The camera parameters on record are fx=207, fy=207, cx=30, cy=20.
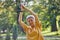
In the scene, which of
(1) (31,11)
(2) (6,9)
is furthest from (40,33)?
(2) (6,9)

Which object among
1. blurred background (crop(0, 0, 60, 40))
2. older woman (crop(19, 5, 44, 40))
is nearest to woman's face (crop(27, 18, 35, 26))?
older woman (crop(19, 5, 44, 40))

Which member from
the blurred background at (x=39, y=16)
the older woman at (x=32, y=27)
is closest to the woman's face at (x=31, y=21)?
the older woman at (x=32, y=27)

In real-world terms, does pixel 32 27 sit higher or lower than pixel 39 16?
lower

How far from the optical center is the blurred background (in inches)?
99.3

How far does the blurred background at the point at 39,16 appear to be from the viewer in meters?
2.52

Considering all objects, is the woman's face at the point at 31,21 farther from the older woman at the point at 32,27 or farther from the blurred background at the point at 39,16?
the blurred background at the point at 39,16

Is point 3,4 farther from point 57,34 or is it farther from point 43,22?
point 57,34

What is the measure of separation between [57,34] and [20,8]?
1.80 ft

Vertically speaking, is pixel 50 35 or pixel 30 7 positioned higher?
pixel 30 7

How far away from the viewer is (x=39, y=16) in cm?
252

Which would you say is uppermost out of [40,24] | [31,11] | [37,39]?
[31,11]

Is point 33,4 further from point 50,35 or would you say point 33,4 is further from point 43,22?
point 50,35

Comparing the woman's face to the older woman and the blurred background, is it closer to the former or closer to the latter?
the older woman

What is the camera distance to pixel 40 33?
2.46 m
